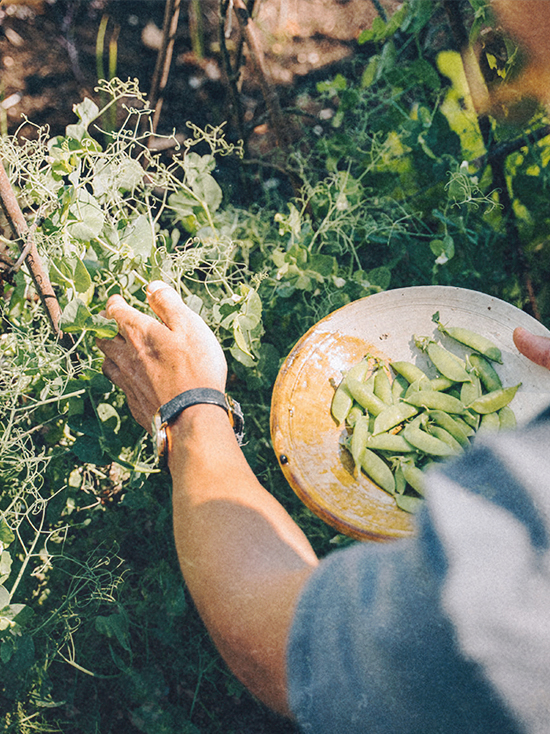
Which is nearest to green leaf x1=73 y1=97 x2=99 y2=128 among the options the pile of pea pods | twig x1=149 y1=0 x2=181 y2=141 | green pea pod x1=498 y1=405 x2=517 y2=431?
twig x1=149 y1=0 x2=181 y2=141

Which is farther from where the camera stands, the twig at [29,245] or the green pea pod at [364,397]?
the green pea pod at [364,397]

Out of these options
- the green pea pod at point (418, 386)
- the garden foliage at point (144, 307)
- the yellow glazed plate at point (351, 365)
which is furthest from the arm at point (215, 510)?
the green pea pod at point (418, 386)

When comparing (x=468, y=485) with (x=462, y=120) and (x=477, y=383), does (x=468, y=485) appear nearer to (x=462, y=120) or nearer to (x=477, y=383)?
(x=477, y=383)

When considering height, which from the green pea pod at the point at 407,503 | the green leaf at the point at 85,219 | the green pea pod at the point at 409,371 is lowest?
the green pea pod at the point at 407,503

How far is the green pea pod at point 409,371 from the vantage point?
145 cm

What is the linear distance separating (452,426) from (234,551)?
733mm

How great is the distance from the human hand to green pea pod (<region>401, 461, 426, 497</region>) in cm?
51

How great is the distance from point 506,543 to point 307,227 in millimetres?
1377

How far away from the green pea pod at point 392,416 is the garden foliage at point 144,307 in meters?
0.39

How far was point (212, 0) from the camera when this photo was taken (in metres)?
2.54

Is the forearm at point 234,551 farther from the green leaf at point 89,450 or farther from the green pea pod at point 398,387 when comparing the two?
the green pea pod at point 398,387

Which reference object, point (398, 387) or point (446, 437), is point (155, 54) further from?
point (446, 437)

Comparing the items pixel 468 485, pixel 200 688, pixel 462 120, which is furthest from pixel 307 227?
pixel 200 688

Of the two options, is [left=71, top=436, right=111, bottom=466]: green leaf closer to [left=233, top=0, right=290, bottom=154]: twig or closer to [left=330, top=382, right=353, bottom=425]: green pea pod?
[left=330, top=382, right=353, bottom=425]: green pea pod
